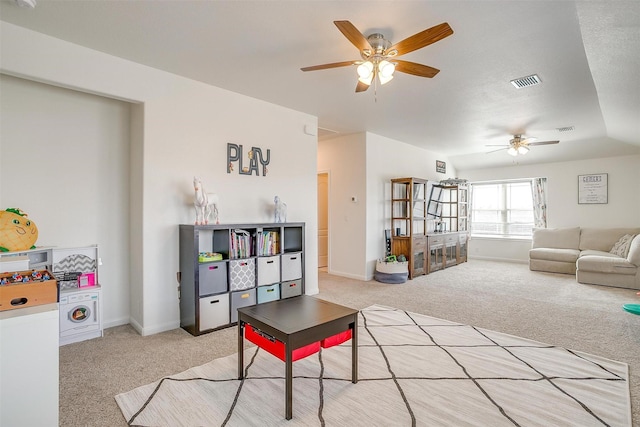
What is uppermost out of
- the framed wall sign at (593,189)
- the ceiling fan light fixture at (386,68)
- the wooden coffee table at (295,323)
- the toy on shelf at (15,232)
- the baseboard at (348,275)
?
the ceiling fan light fixture at (386,68)

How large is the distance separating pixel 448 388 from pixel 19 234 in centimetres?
345

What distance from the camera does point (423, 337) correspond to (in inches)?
121

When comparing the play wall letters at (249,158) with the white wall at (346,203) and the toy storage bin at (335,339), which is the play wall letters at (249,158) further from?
the toy storage bin at (335,339)

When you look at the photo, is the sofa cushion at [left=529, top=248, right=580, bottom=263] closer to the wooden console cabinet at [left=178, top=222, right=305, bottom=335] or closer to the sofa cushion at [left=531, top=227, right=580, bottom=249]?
the sofa cushion at [left=531, top=227, right=580, bottom=249]

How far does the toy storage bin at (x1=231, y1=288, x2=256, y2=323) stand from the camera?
11.2ft

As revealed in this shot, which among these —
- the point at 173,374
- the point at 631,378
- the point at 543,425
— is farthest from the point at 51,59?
the point at 631,378

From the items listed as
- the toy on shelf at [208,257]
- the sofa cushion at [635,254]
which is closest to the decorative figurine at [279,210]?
the toy on shelf at [208,257]

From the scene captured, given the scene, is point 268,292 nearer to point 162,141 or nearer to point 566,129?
point 162,141

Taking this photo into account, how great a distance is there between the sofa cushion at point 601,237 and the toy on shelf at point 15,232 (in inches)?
341

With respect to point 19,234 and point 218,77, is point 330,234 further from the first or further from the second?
point 19,234

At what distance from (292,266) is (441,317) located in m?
1.87

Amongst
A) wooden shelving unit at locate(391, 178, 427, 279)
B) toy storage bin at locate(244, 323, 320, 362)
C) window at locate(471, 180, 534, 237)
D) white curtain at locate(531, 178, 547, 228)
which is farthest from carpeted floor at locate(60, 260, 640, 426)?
window at locate(471, 180, 534, 237)

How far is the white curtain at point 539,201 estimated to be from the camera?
737 centimetres

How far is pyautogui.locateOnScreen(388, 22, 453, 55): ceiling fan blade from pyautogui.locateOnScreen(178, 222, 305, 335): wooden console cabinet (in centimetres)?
228
